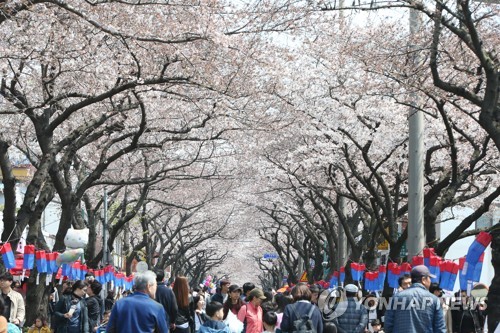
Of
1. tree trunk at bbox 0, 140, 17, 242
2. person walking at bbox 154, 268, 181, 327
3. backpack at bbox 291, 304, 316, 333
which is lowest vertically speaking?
backpack at bbox 291, 304, 316, 333

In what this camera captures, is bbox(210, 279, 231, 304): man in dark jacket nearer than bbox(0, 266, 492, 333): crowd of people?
No

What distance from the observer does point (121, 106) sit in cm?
1927

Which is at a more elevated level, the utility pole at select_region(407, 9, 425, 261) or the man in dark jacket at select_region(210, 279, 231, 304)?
the utility pole at select_region(407, 9, 425, 261)

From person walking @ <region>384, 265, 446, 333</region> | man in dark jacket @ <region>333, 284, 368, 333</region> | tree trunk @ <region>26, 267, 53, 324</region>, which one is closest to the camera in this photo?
person walking @ <region>384, 265, 446, 333</region>

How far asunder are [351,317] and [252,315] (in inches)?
64.2

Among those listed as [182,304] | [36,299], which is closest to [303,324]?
[182,304]

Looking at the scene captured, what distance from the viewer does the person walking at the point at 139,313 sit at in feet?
25.6

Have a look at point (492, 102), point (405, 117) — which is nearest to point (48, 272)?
point (405, 117)

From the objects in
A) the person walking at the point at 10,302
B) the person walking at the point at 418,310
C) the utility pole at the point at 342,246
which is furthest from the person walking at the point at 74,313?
the utility pole at the point at 342,246

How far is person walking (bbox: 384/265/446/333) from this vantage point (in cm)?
855

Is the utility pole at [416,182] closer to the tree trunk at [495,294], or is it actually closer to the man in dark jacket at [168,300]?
the tree trunk at [495,294]
